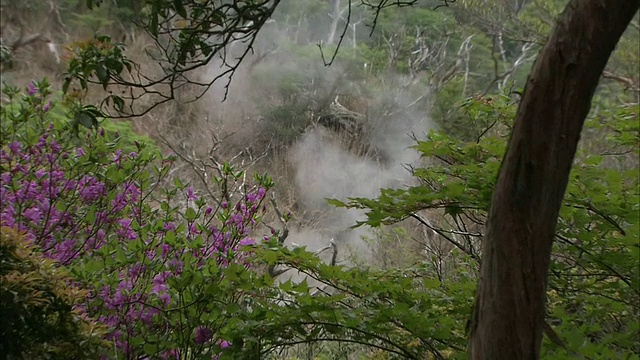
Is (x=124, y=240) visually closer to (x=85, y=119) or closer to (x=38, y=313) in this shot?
(x=38, y=313)

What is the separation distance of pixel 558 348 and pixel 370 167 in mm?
5078

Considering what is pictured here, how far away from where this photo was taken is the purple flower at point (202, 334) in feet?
5.33

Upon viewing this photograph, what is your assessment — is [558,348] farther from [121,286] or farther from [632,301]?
[121,286]

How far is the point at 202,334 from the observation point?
5.34 ft

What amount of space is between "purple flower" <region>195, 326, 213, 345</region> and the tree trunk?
0.88 metres

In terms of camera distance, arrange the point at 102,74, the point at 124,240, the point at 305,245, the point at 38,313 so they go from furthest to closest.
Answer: the point at 124,240, the point at 305,245, the point at 38,313, the point at 102,74

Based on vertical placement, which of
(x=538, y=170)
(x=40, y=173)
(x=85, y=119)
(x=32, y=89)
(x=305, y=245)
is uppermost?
(x=32, y=89)

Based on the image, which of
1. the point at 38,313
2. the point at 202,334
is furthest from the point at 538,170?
the point at 38,313

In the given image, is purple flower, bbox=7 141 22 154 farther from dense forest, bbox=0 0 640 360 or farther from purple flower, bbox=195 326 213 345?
purple flower, bbox=195 326 213 345

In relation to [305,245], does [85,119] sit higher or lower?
lower

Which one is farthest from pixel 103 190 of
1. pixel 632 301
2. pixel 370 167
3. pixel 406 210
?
pixel 370 167

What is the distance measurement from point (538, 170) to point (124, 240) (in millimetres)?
1462

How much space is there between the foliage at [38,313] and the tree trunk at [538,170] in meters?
0.98

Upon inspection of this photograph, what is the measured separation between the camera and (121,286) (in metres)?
1.74
